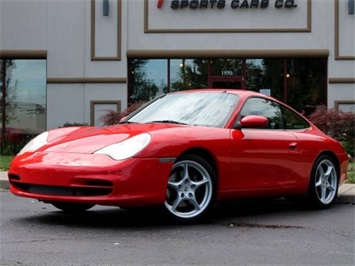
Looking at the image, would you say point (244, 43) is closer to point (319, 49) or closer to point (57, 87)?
point (319, 49)

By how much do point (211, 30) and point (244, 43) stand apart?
3.50 ft

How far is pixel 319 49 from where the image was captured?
17750 millimetres

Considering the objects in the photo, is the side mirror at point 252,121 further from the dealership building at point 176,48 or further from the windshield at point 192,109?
the dealership building at point 176,48

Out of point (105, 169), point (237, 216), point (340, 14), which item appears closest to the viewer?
point (105, 169)

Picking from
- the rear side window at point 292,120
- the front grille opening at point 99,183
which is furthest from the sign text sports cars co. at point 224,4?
the front grille opening at point 99,183

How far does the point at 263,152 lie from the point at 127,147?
1.71 metres

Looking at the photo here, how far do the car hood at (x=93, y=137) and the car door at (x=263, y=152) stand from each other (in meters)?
0.80

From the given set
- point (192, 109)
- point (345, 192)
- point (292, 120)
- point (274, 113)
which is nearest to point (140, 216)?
point (192, 109)

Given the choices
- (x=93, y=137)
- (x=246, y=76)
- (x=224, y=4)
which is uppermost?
(x=224, y=4)

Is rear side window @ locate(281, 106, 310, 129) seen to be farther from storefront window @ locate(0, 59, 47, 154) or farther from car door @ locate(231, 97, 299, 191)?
storefront window @ locate(0, 59, 47, 154)

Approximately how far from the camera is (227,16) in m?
17.9

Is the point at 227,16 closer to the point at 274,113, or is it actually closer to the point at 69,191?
the point at 274,113

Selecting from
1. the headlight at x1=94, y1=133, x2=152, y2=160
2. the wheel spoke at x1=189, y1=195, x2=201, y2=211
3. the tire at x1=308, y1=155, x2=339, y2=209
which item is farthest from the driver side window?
the headlight at x1=94, y1=133, x2=152, y2=160

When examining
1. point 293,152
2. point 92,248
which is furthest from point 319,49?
point 92,248
